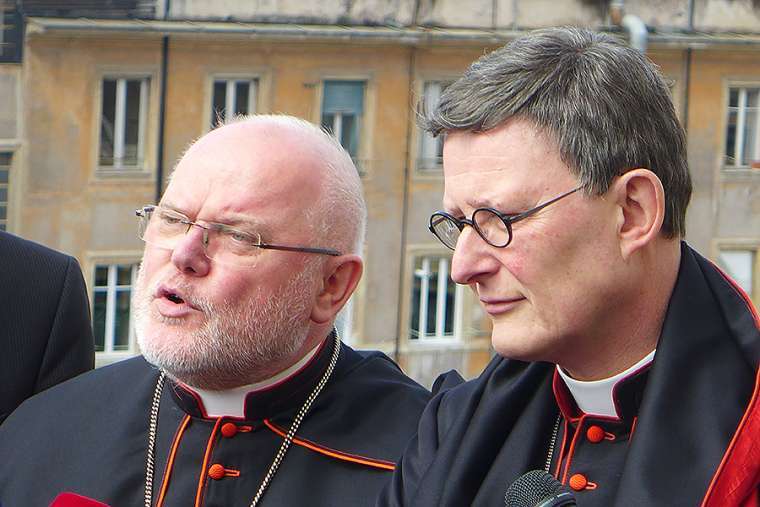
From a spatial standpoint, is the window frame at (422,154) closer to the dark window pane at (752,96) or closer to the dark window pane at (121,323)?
the dark window pane at (121,323)

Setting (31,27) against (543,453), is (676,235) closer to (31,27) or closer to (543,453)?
(543,453)

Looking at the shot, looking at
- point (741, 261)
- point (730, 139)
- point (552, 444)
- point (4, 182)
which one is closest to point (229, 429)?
point (552, 444)

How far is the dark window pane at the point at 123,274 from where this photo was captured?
2203 centimetres

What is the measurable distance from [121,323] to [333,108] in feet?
16.3

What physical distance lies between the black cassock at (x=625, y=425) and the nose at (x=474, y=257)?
28cm

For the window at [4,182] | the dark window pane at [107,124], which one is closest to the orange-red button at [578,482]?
the dark window pane at [107,124]

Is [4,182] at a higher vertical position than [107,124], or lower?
lower

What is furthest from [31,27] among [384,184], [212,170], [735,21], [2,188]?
[212,170]

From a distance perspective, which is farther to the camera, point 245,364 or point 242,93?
point 242,93

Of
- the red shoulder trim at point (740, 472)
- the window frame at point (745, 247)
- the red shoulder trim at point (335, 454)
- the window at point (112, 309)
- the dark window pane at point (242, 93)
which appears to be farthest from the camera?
the window frame at point (745, 247)

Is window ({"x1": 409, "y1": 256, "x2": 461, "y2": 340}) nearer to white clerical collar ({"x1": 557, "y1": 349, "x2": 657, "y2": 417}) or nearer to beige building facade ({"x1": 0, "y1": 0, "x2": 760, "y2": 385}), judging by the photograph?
beige building facade ({"x1": 0, "y1": 0, "x2": 760, "y2": 385})

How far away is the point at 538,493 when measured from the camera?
181 cm

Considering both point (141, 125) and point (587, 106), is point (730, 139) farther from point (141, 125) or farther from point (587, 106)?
point (587, 106)

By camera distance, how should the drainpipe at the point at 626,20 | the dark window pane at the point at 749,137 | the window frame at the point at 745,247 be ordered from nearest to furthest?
the drainpipe at the point at 626,20 < the dark window pane at the point at 749,137 < the window frame at the point at 745,247
